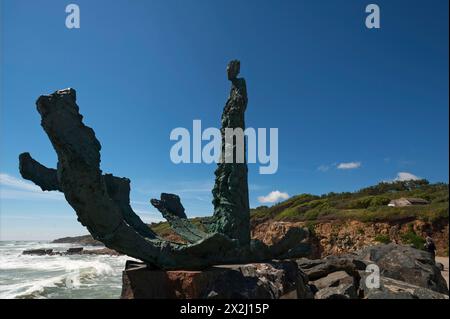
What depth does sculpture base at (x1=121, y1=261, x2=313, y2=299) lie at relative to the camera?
17.3 ft

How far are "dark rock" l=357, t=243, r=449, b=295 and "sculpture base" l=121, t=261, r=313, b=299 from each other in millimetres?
3789

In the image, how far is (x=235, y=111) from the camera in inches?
280

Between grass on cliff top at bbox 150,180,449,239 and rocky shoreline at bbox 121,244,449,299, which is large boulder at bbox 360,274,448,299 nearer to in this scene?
rocky shoreline at bbox 121,244,449,299

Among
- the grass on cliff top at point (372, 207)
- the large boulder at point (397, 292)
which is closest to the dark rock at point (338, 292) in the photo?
the large boulder at point (397, 292)

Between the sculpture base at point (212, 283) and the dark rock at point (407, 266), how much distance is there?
12.4 ft

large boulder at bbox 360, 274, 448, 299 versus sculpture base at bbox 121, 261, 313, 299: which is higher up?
sculpture base at bbox 121, 261, 313, 299

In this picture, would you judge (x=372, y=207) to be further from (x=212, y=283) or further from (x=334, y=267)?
(x=212, y=283)

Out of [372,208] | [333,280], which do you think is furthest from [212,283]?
[372,208]

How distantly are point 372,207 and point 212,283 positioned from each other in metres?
23.0

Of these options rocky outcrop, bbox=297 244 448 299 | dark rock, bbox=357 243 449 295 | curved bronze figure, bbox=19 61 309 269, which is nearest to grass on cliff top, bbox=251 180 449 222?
dark rock, bbox=357 243 449 295
